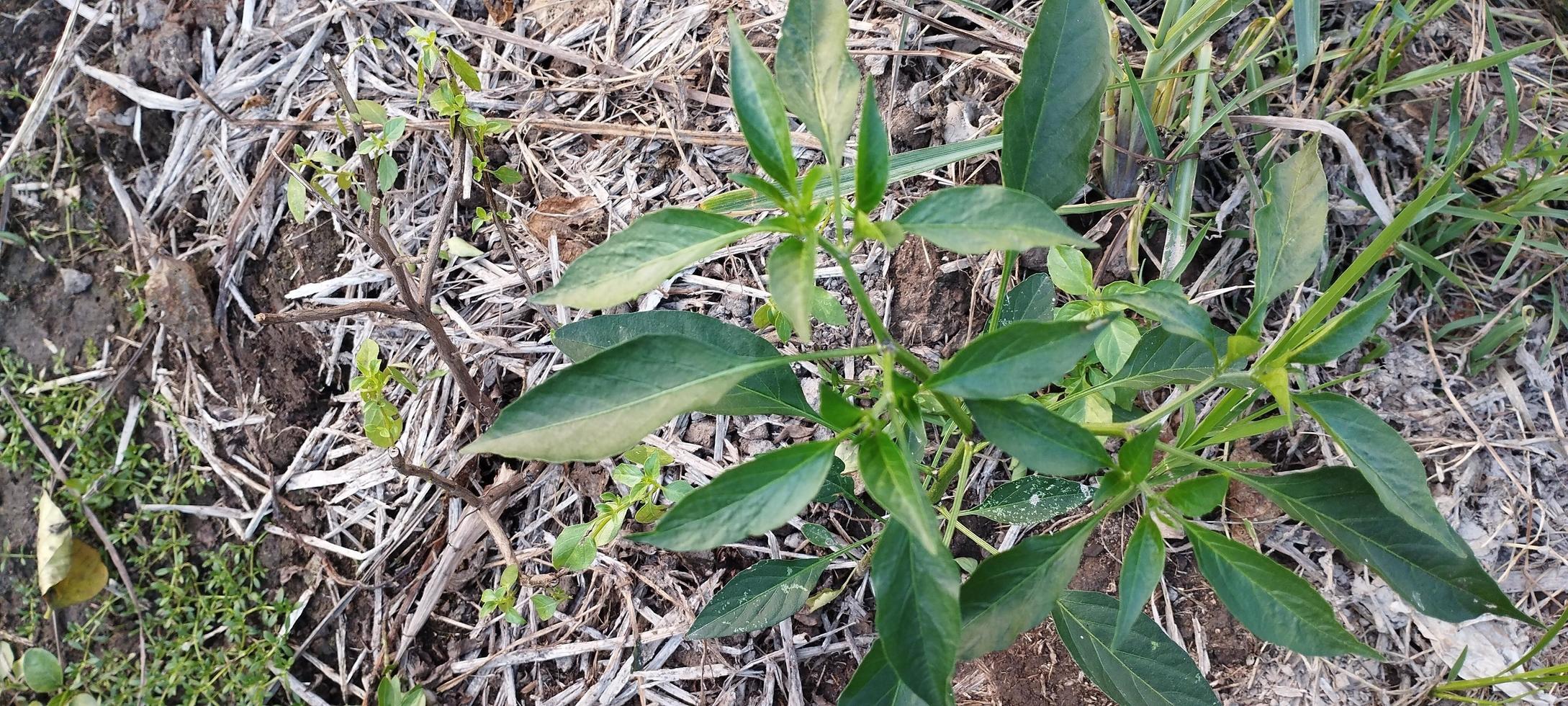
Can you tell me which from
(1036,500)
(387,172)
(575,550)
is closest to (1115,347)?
(1036,500)

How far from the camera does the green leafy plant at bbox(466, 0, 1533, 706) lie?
92 centimetres

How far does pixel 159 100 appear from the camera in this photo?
237 cm

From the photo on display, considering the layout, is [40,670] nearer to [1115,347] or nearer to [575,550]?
[575,550]

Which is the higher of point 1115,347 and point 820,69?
point 820,69

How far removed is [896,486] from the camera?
3.06ft

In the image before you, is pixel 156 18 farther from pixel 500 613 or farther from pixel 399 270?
pixel 500 613

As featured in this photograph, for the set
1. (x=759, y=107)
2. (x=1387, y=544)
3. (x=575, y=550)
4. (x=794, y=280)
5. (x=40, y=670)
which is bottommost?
(x=40, y=670)

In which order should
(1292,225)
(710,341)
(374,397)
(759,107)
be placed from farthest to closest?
(374,397) < (710,341) < (1292,225) < (759,107)

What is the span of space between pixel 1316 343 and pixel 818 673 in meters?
1.23

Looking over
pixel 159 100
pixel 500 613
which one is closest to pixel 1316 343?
pixel 500 613

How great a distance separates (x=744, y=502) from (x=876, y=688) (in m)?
0.46

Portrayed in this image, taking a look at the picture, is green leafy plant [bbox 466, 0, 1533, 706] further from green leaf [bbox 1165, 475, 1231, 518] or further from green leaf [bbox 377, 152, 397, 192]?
green leaf [bbox 377, 152, 397, 192]

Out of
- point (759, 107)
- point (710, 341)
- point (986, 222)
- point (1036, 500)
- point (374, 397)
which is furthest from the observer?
point (374, 397)

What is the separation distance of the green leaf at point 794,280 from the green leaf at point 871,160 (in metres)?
0.09
